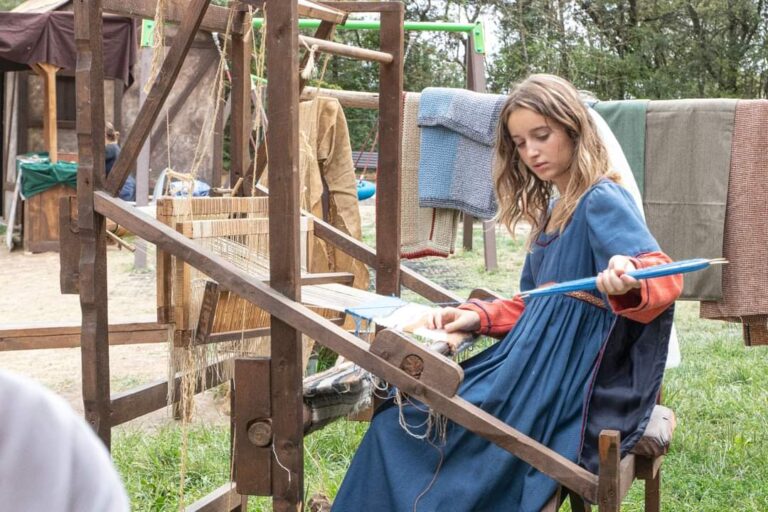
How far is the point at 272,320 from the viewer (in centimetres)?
248

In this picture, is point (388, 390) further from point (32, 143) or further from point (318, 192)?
point (32, 143)

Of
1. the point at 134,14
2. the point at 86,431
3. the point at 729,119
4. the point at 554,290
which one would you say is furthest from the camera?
the point at 729,119

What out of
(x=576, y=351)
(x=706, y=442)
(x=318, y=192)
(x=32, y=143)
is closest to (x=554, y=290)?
(x=576, y=351)

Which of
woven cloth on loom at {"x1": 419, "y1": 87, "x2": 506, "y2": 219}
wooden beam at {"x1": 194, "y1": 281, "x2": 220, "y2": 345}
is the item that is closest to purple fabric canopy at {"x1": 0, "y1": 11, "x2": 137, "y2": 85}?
woven cloth on loom at {"x1": 419, "y1": 87, "x2": 506, "y2": 219}

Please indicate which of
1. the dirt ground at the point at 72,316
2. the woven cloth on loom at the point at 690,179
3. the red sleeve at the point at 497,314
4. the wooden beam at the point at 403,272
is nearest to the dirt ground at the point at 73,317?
the dirt ground at the point at 72,316

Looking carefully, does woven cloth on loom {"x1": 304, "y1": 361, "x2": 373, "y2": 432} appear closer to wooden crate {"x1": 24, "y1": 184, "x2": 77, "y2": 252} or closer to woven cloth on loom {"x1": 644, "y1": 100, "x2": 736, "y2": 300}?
woven cloth on loom {"x1": 644, "y1": 100, "x2": 736, "y2": 300}

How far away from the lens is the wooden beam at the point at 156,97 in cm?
264

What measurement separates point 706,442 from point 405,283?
5.68ft

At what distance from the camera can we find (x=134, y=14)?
2928 mm

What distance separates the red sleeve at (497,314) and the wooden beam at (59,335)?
129 centimetres

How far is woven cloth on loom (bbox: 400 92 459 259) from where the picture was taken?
4.73m

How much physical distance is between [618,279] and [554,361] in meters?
0.37

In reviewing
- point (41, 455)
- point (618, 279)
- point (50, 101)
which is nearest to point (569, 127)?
point (618, 279)

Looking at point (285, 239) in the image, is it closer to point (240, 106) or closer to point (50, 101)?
point (240, 106)
